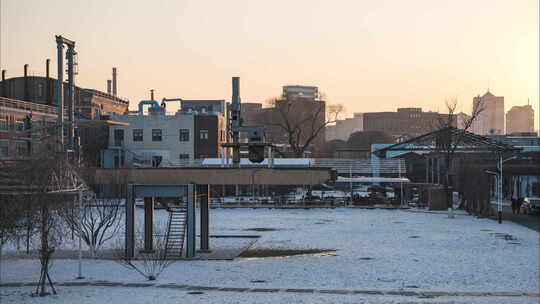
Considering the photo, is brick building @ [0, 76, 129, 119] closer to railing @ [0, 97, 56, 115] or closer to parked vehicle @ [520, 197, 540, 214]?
railing @ [0, 97, 56, 115]

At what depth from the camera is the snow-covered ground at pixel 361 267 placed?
2333cm

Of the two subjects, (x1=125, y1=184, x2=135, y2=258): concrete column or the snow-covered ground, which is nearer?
the snow-covered ground

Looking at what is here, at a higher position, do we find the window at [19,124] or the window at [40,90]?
the window at [40,90]

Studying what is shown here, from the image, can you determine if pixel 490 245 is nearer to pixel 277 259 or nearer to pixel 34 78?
pixel 277 259

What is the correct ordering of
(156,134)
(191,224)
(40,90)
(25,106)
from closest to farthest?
(191,224)
(25,106)
(156,134)
(40,90)

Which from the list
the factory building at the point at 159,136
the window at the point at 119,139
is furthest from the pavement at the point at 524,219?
the window at the point at 119,139

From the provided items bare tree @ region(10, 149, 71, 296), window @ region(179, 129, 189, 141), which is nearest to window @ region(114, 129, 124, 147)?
window @ region(179, 129, 189, 141)

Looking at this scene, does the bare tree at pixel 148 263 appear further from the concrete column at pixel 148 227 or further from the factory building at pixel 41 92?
the factory building at pixel 41 92

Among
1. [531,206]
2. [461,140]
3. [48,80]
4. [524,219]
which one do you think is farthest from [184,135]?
[524,219]

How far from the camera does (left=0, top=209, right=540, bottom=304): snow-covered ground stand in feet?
76.5

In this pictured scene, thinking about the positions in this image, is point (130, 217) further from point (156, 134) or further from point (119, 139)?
point (119, 139)

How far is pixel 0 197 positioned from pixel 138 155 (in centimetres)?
6813

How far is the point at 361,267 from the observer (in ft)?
92.4

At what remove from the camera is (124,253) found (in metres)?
31.6
